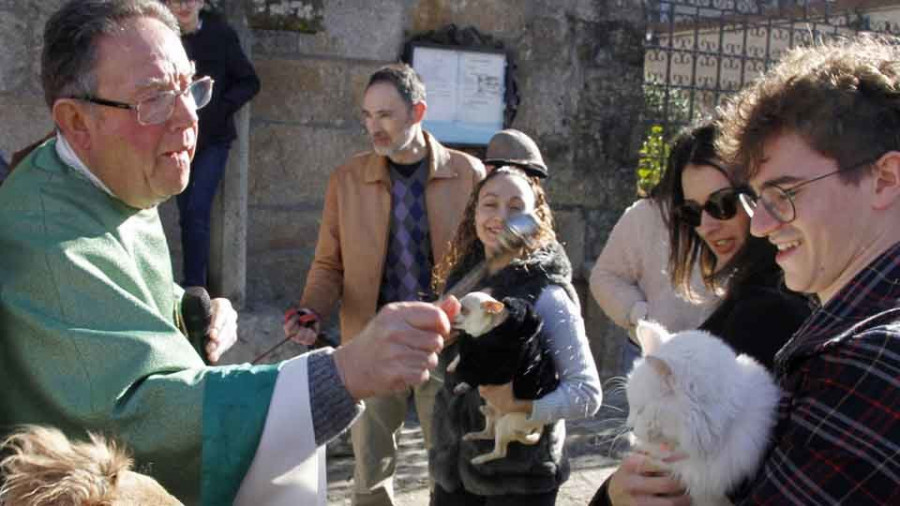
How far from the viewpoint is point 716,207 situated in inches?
106

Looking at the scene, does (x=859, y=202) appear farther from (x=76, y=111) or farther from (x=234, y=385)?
(x=76, y=111)

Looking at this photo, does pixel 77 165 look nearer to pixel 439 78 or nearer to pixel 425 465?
pixel 425 465

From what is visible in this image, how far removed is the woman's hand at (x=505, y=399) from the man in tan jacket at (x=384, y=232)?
1.40 m

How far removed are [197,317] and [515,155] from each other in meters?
2.32

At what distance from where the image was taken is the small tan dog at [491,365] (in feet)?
8.49

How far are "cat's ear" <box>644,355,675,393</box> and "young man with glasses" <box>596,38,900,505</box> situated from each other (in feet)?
0.64

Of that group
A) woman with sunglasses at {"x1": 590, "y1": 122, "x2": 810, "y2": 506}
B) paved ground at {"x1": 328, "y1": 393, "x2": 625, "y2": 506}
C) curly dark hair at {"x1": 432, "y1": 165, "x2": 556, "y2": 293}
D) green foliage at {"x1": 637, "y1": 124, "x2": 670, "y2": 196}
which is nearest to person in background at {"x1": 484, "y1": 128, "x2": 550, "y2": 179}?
curly dark hair at {"x1": 432, "y1": 165, "x2": 556, "y2": 293}

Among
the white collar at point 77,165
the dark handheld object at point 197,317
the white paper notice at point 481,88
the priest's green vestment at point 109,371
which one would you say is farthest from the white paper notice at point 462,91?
the priest's green vestment at point 109,371

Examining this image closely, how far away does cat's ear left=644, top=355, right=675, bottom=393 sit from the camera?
6.30 ft

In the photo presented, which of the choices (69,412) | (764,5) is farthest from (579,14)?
(69,412)

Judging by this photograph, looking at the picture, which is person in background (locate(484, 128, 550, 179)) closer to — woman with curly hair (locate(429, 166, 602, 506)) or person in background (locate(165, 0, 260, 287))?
woman with curly hair (locate(429, 166, 602, 506))

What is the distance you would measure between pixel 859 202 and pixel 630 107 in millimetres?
5733

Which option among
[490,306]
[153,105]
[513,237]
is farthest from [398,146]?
[153,105]

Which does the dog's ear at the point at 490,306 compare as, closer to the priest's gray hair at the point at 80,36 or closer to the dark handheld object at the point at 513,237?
the dark handheld object at the point at 513,237
